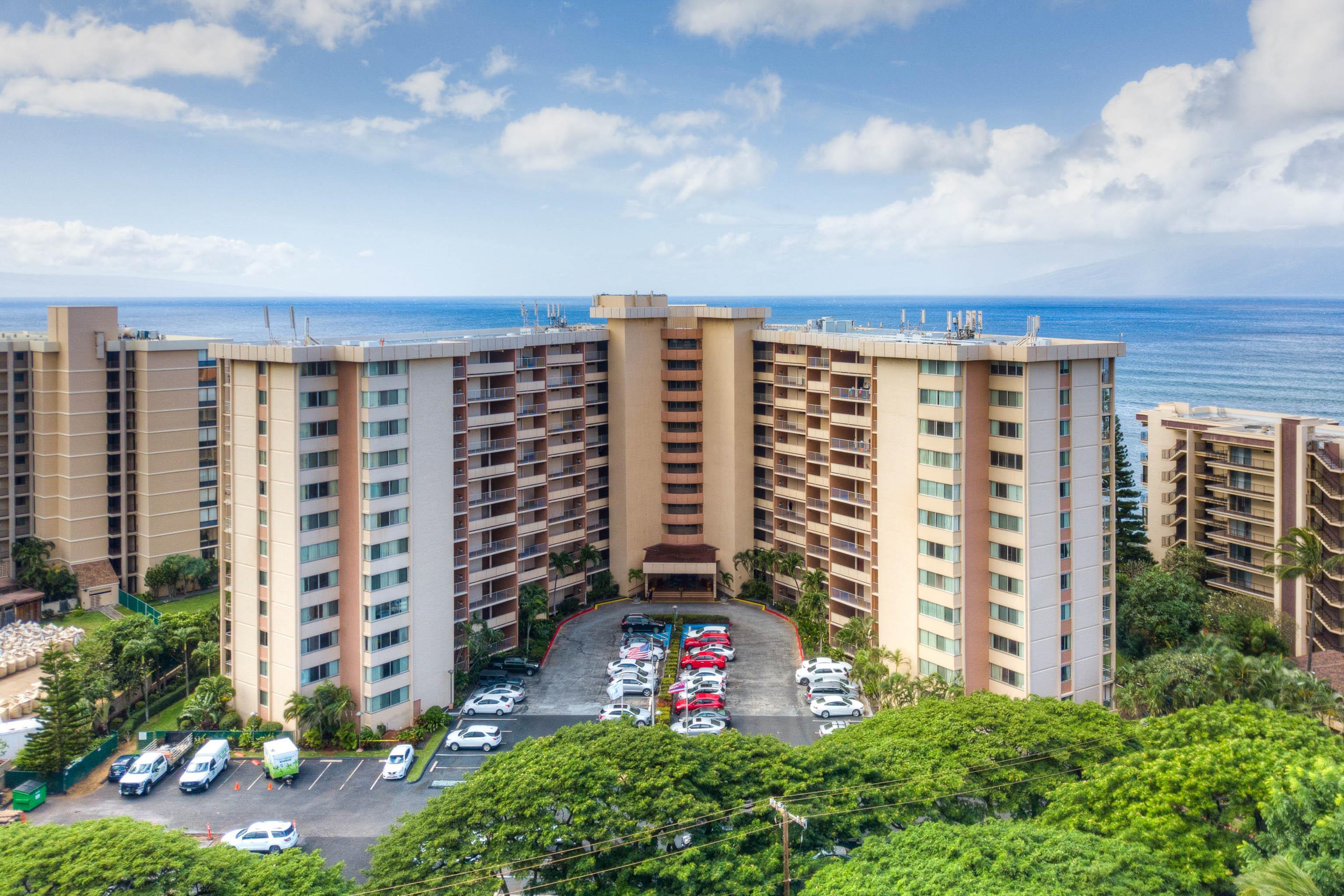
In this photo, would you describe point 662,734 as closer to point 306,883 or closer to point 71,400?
point 306,883

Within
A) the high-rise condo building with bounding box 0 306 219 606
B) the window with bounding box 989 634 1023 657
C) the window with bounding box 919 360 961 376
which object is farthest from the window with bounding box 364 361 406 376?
the window with bounding box 989 634 1023 657

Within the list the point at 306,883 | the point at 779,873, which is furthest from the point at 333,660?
the point at 779,873

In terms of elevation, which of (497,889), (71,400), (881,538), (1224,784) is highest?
(71,400)

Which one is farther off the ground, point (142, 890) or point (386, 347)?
point (386, 347)

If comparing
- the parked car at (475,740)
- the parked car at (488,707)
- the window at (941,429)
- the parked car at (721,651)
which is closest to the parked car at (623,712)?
the parked car at (488,707)

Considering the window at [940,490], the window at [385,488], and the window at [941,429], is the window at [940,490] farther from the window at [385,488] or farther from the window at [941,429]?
the window at [385,488]

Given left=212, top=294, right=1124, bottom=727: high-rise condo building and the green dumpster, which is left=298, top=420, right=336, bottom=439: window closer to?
left=212, top=294, right=1124, bottom=727: high-rise condo building

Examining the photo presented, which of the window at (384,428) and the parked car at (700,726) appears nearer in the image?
the parked car at (700,726)

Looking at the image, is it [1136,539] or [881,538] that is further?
[1136,539]
